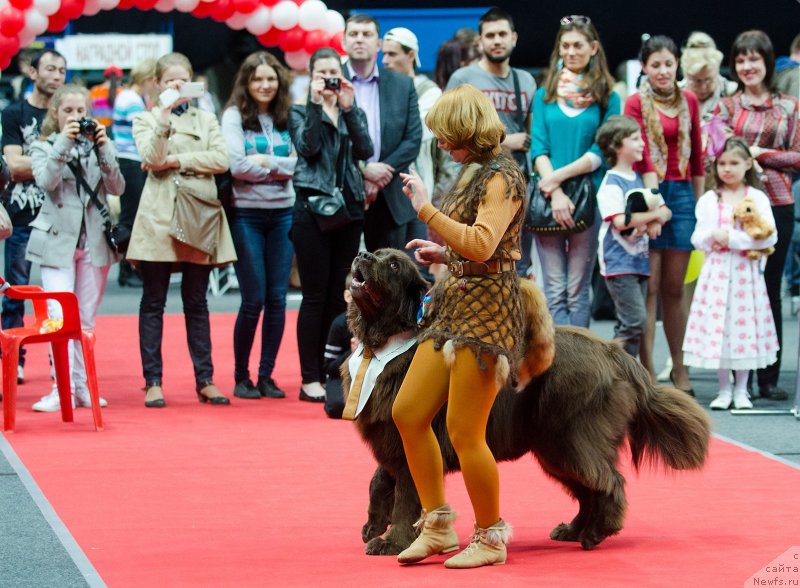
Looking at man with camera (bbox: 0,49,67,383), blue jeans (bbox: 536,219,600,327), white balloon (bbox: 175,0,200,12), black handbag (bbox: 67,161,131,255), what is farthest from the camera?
white balloon (bbox: 175,0,200,12)

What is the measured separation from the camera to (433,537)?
13.6 feet

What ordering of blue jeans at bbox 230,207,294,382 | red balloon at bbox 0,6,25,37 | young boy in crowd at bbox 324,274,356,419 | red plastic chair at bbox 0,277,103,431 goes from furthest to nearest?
red balloon at bbox 0,6,25,37 → blue jeans at bbox 230,207,294,382 → young boy in crowd at bbox 324,274,356,419 → red plastic chair at bbox 0,277,103,431

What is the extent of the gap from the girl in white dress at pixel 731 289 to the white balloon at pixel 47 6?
5.00 m

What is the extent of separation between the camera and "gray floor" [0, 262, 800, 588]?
4.04 m

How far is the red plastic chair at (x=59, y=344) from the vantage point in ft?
21.8

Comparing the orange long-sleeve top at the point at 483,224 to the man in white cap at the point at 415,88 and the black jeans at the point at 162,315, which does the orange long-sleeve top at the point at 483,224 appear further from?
the man in white cap at the point at 415,88

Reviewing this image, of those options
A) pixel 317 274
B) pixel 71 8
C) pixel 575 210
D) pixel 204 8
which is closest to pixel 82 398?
pixel 317 274

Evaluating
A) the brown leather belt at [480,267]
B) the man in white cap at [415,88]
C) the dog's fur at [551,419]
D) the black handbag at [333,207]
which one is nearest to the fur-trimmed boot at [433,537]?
the dog's fur at [551,419]

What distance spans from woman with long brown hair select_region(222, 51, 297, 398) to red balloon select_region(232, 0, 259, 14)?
3559mm

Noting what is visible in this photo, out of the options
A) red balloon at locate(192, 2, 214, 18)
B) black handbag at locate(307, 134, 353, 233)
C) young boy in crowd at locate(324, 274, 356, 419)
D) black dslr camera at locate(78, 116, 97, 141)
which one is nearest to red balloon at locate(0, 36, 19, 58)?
red balloon at locate(192, 2, 214, 18)

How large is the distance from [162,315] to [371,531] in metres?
3.43

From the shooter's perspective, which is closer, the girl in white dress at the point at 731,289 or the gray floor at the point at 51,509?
the gray floor at the point at 51,509

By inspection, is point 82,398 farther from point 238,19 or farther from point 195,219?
point 238,19

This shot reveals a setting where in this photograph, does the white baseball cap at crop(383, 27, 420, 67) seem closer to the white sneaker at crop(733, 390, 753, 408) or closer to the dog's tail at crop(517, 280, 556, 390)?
the white sneaker at crop(733, 390, 753, 408)
